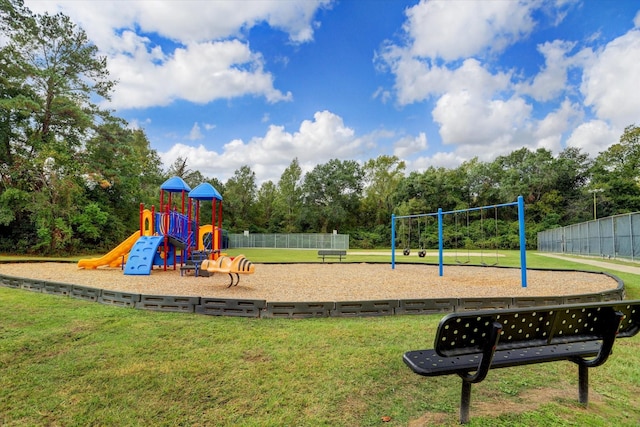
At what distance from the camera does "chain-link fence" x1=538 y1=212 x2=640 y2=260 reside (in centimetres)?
1764

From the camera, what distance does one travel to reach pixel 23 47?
24281 millimetres

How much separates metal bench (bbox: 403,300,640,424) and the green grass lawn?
0.39m

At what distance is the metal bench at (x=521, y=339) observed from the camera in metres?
2.36

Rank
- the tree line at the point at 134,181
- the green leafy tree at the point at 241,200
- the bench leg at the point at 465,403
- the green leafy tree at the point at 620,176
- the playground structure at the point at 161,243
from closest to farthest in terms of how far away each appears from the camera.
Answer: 1. the bench leg at the point at 465,403
2. the playground structure at the point at 161,243
3. the tree line at the point at 134,181
4. the green leafy tree at the point at 620,176
5. the green leafy tree at the point at 241,200

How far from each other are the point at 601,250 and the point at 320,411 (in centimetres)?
2558

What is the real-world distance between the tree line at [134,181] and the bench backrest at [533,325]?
21012 millimetres

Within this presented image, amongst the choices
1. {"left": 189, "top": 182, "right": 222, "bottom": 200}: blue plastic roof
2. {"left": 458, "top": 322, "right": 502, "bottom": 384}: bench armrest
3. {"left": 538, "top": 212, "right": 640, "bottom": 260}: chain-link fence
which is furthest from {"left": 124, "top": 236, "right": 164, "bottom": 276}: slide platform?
{"left": 538, "top": 212, "right": 640, "bottom": 260}: chain-link fence

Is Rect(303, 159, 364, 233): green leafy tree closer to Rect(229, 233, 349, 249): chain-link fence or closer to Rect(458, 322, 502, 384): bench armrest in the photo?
Rect(229, 233, 349, 249): chain-link fence

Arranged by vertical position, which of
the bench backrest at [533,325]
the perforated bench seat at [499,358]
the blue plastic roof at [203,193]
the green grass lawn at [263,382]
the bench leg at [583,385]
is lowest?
the green grass lawn at [263,382]

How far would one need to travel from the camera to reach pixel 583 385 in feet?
9.07

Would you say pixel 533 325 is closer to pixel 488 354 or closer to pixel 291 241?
pixel 488 354

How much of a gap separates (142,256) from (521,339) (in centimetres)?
1209

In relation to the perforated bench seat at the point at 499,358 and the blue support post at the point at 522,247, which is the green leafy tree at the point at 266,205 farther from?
the perforated bench seat at the point at 499,358

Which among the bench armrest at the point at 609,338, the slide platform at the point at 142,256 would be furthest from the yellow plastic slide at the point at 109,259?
the bench armrest at the point at 609,338
